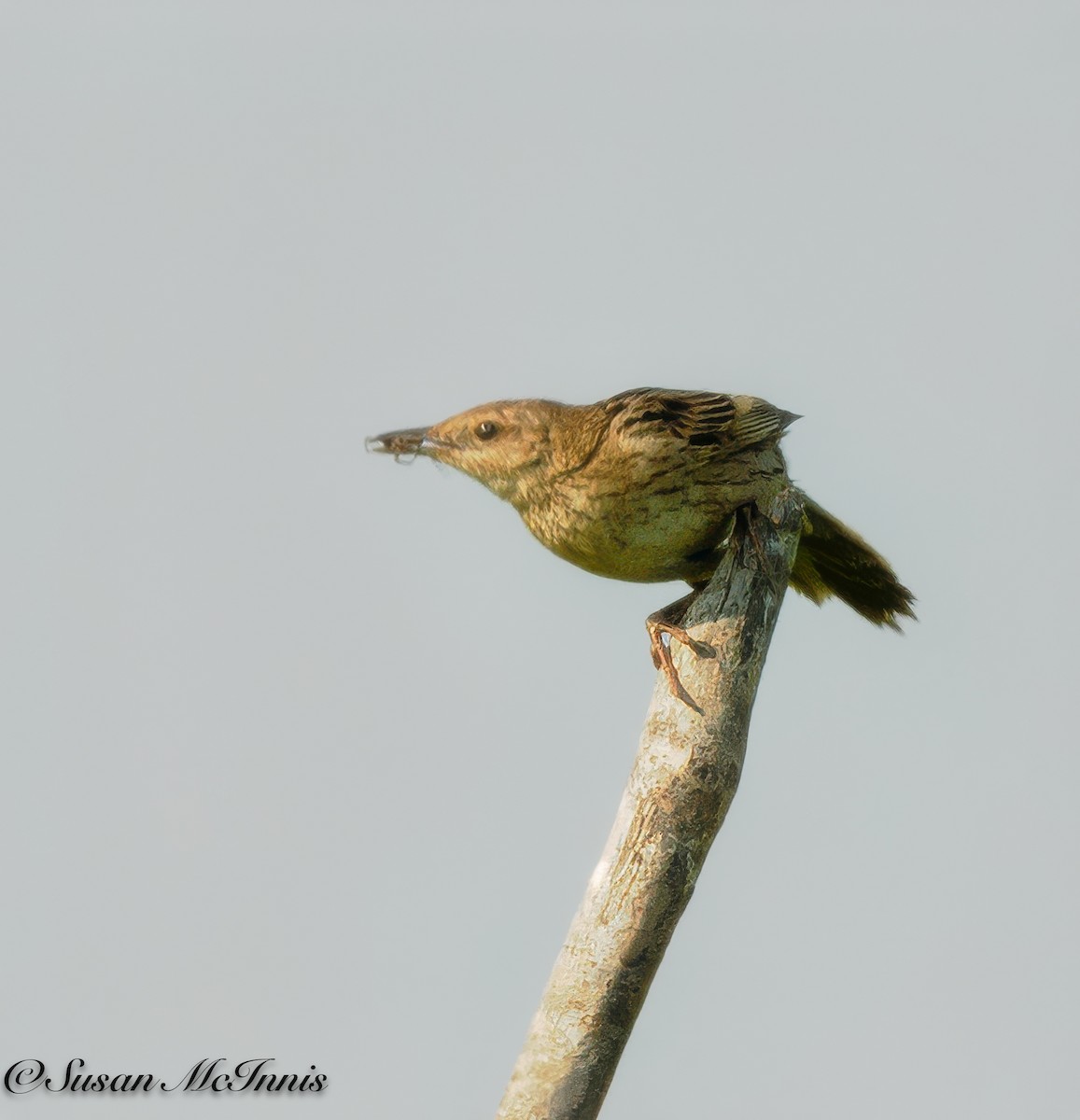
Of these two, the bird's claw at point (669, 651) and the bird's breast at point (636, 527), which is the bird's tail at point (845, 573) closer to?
the bird's breast at point (636, 527)

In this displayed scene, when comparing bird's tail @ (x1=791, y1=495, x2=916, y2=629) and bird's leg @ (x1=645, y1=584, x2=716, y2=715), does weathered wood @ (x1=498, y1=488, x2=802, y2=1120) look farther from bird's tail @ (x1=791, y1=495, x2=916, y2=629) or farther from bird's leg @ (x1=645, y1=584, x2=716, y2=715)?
bird's tail @ (x1=791, y1=495, x2=916, y2=629)

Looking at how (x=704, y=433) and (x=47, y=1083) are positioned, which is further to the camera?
(x=47, y=1083)

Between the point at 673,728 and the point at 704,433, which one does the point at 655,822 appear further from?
the point at 704,433

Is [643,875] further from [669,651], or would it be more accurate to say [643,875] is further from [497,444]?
[497,444]

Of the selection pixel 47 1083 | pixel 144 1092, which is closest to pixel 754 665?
pixel 144 1092

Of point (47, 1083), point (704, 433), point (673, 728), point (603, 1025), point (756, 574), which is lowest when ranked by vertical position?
point (47, 1083)

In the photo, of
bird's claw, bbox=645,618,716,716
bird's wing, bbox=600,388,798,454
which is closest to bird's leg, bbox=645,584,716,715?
bird's claw, bbox=645,618,716,716
